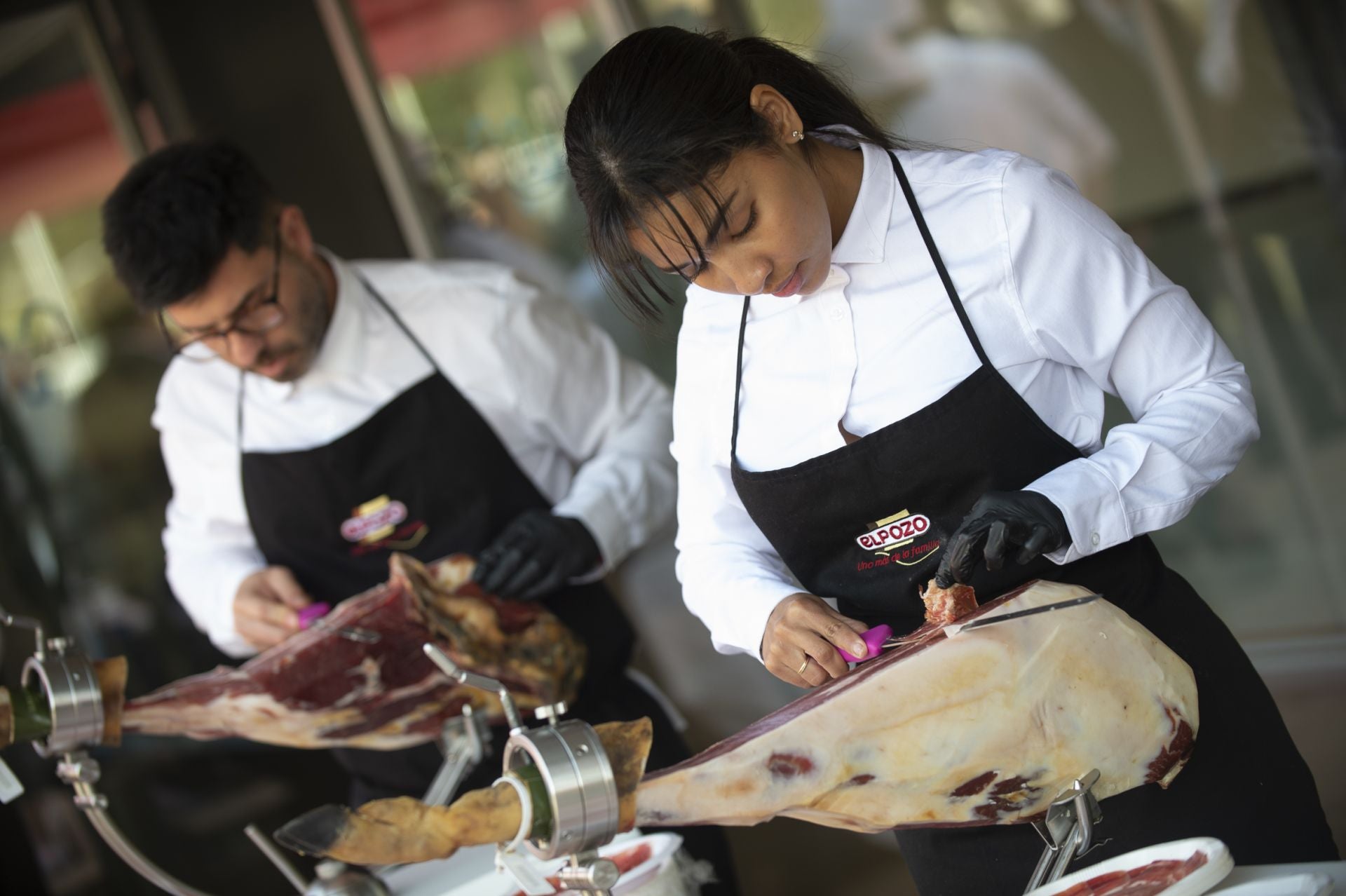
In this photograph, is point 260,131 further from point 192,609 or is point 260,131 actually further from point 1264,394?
point 1264,394

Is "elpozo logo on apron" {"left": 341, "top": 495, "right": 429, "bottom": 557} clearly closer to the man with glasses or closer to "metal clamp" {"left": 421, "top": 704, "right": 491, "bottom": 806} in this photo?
the man with glasses

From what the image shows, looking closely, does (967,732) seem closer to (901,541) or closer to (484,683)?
(901,541)

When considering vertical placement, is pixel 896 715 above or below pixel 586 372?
below

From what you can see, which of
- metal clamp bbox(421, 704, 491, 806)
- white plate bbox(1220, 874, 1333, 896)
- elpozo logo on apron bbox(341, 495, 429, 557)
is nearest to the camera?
white plate bbox(1220, 874, 1333, 896)

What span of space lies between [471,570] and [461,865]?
0.44m

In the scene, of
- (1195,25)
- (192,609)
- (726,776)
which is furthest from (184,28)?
(1195,25)

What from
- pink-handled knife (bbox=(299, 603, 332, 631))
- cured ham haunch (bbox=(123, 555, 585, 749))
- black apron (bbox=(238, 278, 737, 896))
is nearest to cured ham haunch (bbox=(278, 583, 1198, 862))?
cured ham haunch (bbox=(123, 555, 585, 749))

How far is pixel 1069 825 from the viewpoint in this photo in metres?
1.23

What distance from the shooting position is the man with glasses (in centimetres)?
203

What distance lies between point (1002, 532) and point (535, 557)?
0.94 meters

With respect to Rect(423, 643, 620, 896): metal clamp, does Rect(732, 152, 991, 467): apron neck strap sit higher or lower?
Answer: higher

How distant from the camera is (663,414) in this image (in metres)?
2.31

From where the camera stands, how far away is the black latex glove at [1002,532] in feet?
3.92

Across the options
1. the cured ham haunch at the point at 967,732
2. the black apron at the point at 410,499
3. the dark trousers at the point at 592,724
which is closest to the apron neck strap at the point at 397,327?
the black apron at the point at 410,499
